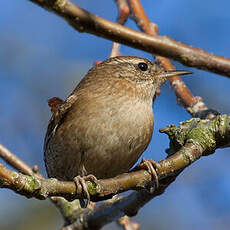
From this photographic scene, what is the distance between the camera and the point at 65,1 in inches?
78.6

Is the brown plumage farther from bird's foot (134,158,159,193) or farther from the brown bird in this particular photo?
bird's foot (134,158,159,193)

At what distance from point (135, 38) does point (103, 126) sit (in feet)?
4.80

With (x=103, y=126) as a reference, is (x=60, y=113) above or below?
above

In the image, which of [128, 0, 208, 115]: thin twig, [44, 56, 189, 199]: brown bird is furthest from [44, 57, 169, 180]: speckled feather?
[128, 0, 208, 115]: thin twig

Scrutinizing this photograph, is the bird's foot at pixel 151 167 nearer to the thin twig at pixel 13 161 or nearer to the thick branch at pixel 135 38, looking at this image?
the thick branch at pixel 135 38

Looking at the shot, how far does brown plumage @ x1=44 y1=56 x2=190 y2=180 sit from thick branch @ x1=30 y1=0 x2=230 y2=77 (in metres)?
1.29

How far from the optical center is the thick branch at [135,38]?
2.00 m

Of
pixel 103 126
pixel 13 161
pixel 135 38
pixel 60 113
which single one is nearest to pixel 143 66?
pixel 60 113

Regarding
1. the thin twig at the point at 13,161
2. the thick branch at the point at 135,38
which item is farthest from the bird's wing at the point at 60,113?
the thick branch at the point at 135,38

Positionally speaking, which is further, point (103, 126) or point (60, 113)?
point (60, 113)

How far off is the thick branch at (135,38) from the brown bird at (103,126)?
51.0 inches

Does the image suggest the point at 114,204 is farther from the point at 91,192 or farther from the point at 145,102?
the point at 91,192

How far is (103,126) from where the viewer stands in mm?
3588

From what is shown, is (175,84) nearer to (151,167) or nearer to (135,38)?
(151,167)
